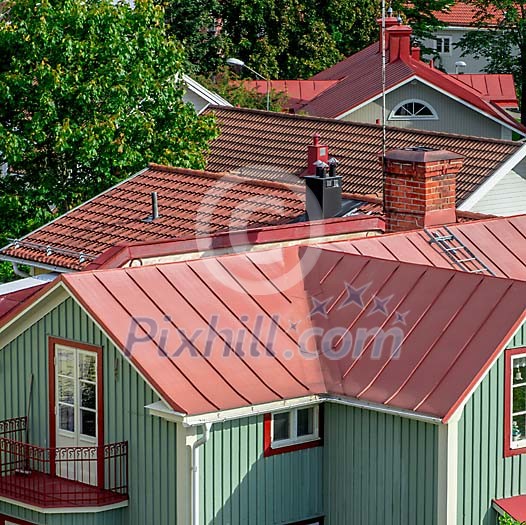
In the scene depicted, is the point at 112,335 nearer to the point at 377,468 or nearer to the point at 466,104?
the point at 377,468

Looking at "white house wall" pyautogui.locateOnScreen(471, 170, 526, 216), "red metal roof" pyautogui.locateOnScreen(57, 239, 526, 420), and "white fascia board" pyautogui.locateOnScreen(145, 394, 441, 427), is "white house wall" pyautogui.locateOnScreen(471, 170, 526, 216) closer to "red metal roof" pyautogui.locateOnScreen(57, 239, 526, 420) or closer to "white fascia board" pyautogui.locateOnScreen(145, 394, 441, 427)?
"red metal roof" pyautogui.locateOnScreen(57, 239, 526, 420)

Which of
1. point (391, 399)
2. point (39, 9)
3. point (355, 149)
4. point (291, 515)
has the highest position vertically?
point (39, 9)

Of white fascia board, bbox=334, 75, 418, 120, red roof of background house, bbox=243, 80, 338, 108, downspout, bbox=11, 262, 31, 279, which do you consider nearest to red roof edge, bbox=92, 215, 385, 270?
downspout, bbox=11, 262, 31, 279

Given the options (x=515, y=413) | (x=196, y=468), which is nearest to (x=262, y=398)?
(x=196, y=468)

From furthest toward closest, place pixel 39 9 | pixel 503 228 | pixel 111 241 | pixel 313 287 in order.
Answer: pixel 39 9 < pixel 111 241 < pixel 503 228 < pixel 313 287

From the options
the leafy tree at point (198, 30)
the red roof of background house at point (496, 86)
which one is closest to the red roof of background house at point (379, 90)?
the red roof of background house at point (496, 86)

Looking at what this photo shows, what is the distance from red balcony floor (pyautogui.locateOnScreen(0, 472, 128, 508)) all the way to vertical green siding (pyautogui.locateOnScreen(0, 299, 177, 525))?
0.17m

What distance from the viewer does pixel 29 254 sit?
93.5 ft

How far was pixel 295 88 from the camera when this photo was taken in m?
58.6

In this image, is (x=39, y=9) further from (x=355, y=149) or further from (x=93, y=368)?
(x=93, y=368)

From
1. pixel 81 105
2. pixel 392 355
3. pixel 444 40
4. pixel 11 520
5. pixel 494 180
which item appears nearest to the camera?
pixel 392 355

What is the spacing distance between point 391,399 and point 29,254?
1078 centimetres

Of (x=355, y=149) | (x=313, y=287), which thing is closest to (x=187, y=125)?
(x=355, y=149)

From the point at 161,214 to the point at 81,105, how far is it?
26.1 feet
